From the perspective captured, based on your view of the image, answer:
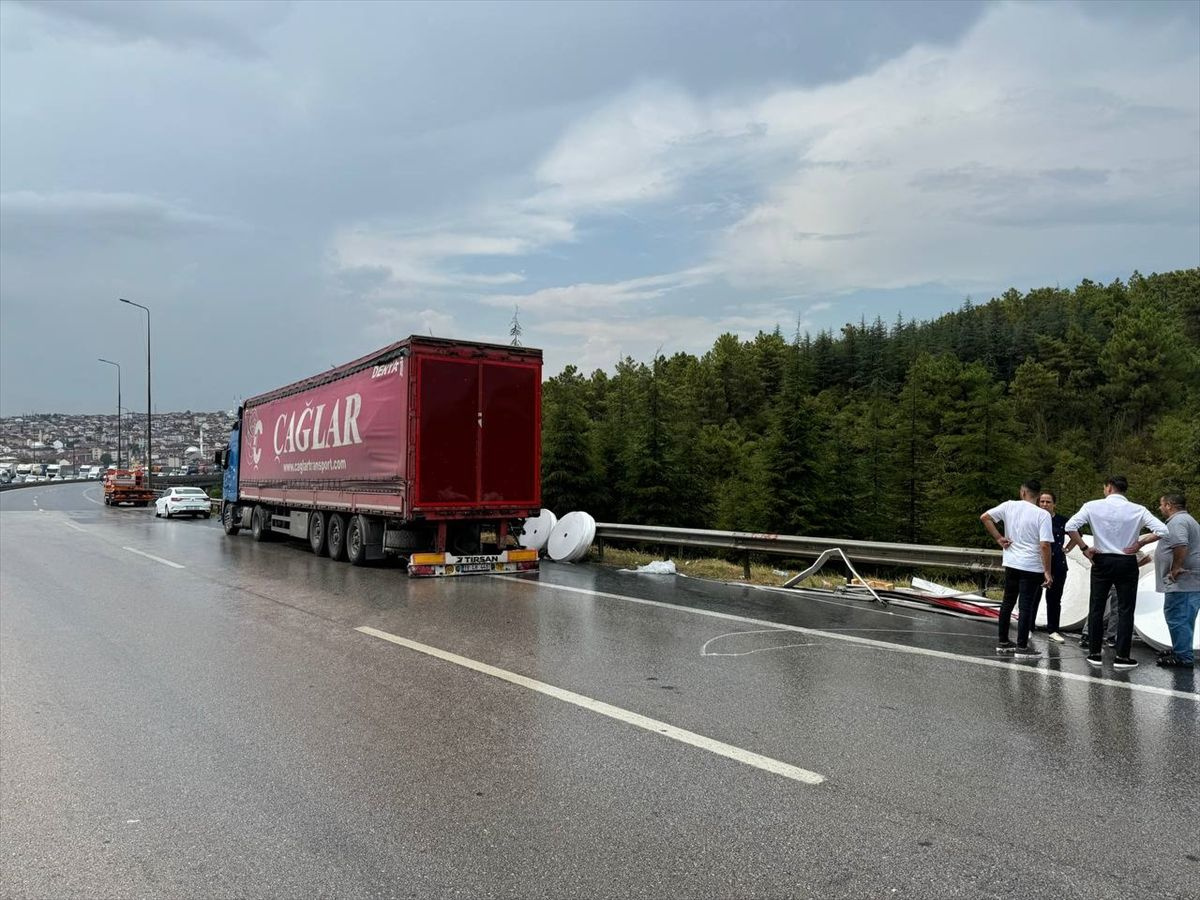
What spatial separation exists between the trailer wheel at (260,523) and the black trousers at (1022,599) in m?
17.9

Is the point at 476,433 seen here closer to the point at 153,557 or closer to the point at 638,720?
the point at 153,557

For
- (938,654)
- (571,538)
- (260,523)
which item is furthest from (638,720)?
(260,523)

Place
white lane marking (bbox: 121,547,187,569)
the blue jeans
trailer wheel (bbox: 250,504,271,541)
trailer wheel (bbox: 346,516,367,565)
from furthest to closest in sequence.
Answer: trailer wheel (bbox: 250,504,271,541)
white lane marking (bbox: 121,547,187,569)
trailer wheel (bbox: 346,516,367,565)
the blue jeans

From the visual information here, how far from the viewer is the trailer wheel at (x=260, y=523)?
848 inches

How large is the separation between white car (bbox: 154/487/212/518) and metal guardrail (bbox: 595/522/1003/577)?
23.6 m

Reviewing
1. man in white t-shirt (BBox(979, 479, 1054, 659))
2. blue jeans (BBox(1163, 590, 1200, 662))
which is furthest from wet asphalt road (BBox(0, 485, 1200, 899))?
blue jeans (BBox(1163, 590, 1200, 662))

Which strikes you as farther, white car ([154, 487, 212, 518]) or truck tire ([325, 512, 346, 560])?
white car ([154, 487, 212, 518])

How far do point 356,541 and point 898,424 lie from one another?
5071cm

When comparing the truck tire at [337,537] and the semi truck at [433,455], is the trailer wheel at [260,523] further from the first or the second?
the truck tire at [337,537]

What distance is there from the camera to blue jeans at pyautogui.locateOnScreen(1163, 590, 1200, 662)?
729 cm

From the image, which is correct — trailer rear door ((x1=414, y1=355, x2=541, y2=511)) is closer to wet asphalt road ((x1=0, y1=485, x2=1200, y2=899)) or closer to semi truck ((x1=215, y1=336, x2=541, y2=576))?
semi truck ((x1=215, y1=336, x2=541, y2=576))

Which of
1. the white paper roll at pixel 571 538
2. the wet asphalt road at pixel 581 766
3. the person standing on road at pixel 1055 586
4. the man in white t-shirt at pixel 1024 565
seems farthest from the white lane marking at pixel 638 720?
the white paper roll at pixel 571 538

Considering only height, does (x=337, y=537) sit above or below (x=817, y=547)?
below

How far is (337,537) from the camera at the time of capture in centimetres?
1647
